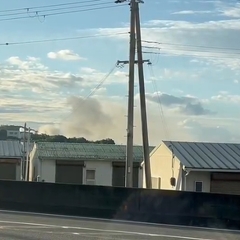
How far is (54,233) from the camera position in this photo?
13961 mm

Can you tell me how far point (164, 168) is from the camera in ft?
121

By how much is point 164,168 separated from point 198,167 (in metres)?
4.54

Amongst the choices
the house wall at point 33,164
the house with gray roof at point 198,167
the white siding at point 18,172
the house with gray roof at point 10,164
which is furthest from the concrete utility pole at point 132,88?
the house with gray roof at point 10,164

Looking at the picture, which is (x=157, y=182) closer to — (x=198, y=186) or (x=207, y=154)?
(x=207, y=154)

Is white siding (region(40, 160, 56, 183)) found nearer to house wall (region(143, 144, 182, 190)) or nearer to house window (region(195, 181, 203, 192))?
house wall (region(143, 144, 182, 190))

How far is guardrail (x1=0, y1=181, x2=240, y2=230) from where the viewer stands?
62.1 ft

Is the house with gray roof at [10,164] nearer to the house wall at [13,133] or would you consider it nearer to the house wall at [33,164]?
the house wall at [33,164]

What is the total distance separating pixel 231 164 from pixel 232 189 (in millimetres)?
1818

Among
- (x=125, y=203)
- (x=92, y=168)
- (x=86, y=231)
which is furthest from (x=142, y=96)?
(x=92, y=168)

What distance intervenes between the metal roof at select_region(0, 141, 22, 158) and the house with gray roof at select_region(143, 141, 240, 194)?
1406 centimetres

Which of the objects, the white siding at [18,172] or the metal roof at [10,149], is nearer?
the white siding at [18,172]

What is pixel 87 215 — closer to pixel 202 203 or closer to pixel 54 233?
pixel 202 203

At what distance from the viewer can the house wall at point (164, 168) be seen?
34.0 m

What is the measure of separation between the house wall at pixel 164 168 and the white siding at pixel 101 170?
15.1ft
